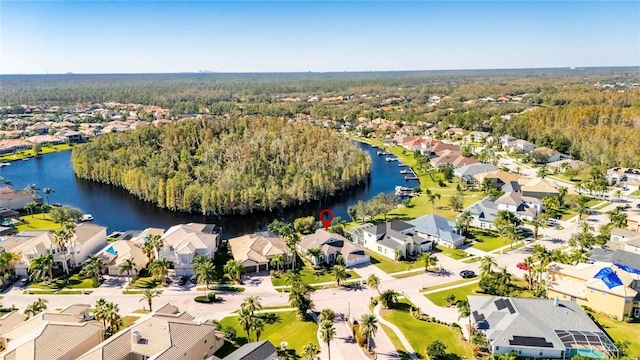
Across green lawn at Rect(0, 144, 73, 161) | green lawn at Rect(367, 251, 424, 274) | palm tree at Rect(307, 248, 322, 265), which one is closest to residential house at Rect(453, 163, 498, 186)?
green lawn at Rect(367, 251, 424, 274)

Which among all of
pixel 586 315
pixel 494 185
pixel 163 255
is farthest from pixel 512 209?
pixel 163 255

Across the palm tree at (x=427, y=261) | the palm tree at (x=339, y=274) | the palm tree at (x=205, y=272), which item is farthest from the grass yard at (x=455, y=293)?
the palm tree at (x=205, y=272)

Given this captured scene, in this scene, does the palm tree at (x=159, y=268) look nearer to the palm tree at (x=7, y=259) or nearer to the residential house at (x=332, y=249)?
the palm tree at (x=7, y=259)

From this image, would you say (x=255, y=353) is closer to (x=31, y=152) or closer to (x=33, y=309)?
(x=33, y=309)

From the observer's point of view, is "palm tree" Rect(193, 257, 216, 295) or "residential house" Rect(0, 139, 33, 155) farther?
"residential house" Rect(0, 139, 33, 155)

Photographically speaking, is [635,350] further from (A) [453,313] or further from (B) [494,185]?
(B) [494,185]

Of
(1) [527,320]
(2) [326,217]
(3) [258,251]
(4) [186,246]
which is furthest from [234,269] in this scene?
(2) [326,217]

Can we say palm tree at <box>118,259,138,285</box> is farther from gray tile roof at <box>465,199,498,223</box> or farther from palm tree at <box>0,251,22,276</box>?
gray tile roof at <box>465,199,498,223</box>
